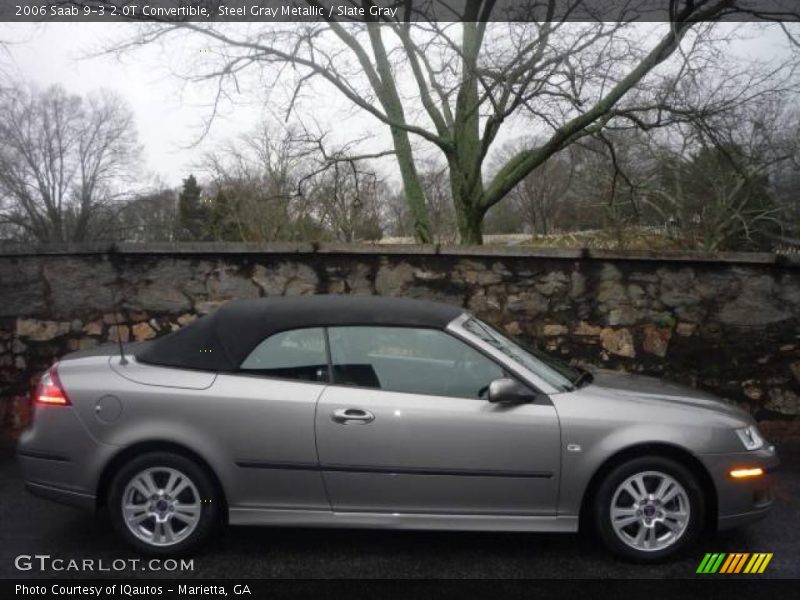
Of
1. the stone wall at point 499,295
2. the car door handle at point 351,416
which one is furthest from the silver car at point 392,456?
the stone wall at point 499,295

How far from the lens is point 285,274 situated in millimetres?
6789

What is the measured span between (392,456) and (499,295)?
11.4 feet

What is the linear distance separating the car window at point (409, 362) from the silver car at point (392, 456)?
0.02 metres

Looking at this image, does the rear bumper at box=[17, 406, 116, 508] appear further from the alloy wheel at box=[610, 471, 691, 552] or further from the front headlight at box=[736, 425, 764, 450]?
the front headlight at box=[736, 425, 764, 450]

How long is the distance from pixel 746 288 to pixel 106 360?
18.8 ft

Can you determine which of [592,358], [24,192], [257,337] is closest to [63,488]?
[257,337]

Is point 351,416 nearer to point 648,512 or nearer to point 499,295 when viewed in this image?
point 648,512

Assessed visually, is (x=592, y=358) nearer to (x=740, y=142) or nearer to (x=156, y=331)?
(x=156, y=331)

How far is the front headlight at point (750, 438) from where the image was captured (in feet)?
12.3

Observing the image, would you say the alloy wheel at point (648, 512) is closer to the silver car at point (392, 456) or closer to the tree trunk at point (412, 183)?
the silver car at point (392, 456)

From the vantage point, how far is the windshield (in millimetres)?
3967

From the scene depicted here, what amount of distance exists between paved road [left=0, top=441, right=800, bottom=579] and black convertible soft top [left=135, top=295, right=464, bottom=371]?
1.05 m

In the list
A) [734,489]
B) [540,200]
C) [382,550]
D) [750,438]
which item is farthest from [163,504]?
[540,200]

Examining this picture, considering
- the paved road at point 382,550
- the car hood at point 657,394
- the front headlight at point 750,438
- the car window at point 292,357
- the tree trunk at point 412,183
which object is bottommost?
the paved road at point 382,550
